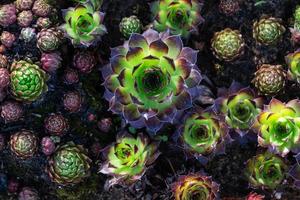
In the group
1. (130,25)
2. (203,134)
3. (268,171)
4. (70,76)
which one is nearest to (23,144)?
(70,76)

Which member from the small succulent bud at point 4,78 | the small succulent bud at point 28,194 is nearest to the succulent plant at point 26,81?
the small succulent bud at point 4,78

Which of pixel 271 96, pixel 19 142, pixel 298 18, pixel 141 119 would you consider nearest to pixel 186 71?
pixel 141 119

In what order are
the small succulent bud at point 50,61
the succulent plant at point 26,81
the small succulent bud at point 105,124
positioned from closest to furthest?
1. the succulent plant at point 26,81
2. the small succulent bud at point 50,61
3. the small succulent bud at point 105,124

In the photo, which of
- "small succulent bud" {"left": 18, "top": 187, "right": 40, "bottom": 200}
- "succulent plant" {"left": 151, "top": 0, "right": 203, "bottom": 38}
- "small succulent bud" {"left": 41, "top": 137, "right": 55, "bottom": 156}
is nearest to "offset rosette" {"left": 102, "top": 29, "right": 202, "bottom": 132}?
"succulent plant" {"left": 151, "top": 0, "right": 203, "bottom": 38}

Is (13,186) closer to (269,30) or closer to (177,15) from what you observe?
(177,15)

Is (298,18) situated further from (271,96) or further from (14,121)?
(14,121)

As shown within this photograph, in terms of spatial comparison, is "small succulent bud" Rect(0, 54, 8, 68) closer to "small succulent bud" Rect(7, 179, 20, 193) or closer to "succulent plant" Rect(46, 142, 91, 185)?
"succulent plant" Rect(46, 142, 91, 185)

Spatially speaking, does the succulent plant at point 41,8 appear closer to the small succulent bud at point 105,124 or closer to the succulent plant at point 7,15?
the succulent plant at point 7,15
